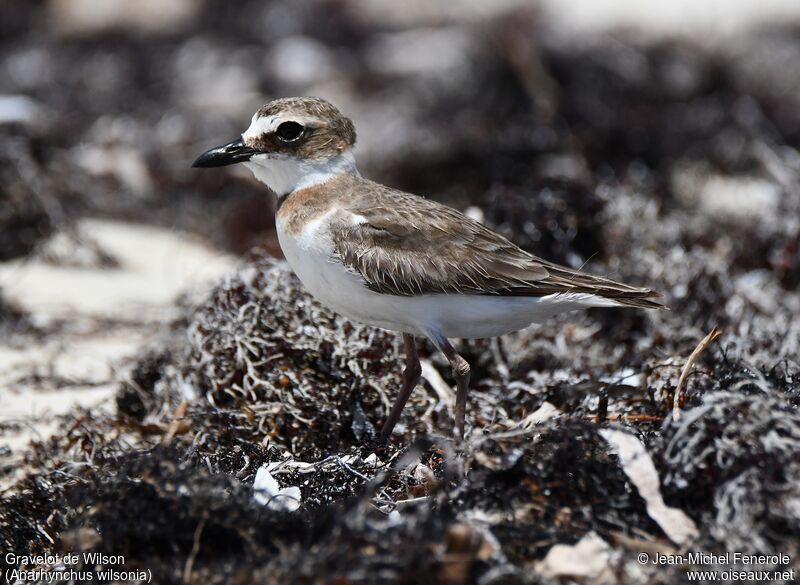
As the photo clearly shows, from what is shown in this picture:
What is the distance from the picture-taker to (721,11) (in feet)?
45.3

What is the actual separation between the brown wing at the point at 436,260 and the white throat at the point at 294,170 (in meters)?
A: 0.26

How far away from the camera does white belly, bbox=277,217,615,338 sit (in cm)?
365

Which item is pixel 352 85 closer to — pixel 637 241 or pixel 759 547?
pixel 637 241

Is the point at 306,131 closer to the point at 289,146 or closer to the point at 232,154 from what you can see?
the point at 289,146

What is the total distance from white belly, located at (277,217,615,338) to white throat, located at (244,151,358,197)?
0.94 ft

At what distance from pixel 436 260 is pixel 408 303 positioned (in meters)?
0.21

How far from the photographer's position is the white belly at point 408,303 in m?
3.65

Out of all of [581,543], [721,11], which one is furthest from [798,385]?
[721,11]

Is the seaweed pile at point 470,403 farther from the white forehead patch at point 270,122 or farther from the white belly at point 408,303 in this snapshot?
the white forehead patch at point 270,122

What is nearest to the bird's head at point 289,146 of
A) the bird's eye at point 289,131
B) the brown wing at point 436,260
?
the bird's eye at point 289,131

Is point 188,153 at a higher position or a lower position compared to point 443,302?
lower

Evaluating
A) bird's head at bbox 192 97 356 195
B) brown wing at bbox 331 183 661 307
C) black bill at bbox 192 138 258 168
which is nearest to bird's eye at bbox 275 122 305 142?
bird's head at bbox 192 97 356 195

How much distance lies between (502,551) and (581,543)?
0.23m

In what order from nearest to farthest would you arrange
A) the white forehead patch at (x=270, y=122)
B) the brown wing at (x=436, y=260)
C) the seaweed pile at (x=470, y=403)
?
the seaweed pile at (x=470, y=403), the brown wing at (x=436, y=260), the white forehead patch at (x=270, y=122)
